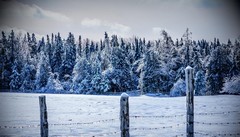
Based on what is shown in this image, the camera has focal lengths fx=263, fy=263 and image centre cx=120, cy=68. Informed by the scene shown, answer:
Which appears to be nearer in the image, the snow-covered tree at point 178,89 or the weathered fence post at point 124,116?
the weathered fence post at point 124,116

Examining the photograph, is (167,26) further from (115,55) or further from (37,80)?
(37,80)

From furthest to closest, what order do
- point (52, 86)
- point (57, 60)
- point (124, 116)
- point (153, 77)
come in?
A: point (57, 60), point (52, 86), point (153, 77), point (124, 116)

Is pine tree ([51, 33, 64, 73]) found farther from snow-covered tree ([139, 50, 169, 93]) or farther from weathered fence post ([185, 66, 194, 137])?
weathered fence post ([185, 66, 194, 137])

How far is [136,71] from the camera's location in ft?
197

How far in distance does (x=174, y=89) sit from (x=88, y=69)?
870 inches

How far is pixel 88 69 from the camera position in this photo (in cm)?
6025

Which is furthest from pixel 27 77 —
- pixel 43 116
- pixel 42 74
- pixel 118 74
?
pixel 43 116

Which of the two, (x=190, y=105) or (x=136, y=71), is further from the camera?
(x=136, y=71)

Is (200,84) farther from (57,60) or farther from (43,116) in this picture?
(57,60)

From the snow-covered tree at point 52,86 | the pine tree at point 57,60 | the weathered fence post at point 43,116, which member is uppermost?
the pine tree at point 57,60

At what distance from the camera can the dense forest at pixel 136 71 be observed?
1869 inches

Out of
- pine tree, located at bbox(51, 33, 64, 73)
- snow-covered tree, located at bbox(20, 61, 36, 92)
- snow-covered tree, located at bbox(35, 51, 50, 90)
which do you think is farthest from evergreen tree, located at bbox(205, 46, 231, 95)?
snow-covered tree, located at bbox(20, 61, 36, 92)

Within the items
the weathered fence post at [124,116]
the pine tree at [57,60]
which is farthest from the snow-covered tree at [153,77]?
the weathered fence post at [124,116]

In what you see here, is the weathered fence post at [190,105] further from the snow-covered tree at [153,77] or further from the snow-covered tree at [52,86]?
the snow-covered tree at [52,86]
